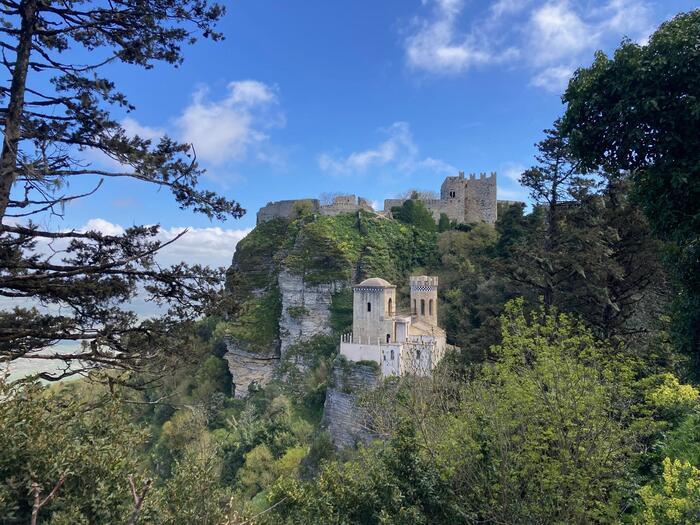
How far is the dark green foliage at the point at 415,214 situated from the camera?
42.3m

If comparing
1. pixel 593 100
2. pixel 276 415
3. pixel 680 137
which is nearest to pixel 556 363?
pixel 680 137

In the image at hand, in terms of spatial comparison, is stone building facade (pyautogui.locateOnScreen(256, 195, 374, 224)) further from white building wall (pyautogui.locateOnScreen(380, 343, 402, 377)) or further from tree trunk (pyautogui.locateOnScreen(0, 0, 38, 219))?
tree trunk (pyautogui.locateOnScreen(0, 0, 38, 219))

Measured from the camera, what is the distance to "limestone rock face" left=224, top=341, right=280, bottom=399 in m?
35.2

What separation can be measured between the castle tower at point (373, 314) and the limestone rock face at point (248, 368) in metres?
10.2

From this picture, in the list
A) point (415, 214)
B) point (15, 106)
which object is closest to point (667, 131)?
point (15, 106)

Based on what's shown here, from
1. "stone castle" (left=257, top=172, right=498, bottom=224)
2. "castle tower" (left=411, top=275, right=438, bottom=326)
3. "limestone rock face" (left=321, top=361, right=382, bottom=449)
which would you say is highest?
"stone castle" (left=257, top=172, right=498, bottom=224)

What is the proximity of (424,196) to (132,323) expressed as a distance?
4481cm

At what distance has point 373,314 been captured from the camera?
27.5 meters

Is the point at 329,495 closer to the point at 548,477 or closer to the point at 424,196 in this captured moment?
the point at 548,477

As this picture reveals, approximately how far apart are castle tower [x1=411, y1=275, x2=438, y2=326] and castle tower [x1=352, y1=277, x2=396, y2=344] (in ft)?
7.08

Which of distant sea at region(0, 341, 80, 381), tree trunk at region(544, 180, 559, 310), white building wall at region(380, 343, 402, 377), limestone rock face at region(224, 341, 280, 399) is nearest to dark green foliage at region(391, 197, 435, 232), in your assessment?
limestone rock face at region(224, 341, 280, 399)

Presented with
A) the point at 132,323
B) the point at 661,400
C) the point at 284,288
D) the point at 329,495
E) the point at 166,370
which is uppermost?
the point at 284,288

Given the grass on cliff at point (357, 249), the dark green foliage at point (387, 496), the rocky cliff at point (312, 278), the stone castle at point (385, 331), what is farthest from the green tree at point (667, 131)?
the grass on cliff at point (357, 249)

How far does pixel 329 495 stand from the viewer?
917 centimetres
